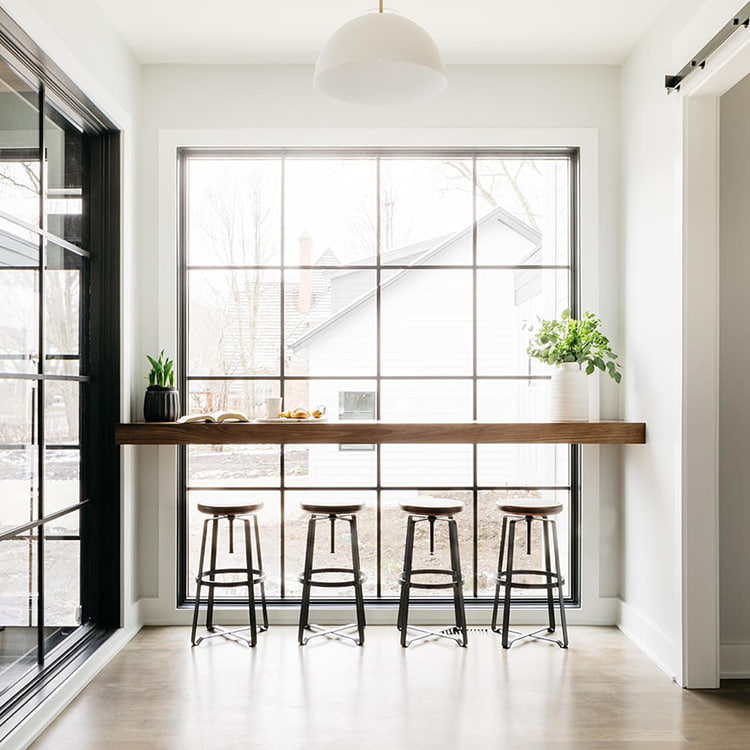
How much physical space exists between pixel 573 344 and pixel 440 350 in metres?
0.74

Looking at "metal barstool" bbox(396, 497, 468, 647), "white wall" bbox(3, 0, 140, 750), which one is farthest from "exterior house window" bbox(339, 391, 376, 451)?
"white wall" bbox(3, 0, 140, 750)

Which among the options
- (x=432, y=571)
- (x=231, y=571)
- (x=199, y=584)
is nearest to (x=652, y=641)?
(x=432, y=571)

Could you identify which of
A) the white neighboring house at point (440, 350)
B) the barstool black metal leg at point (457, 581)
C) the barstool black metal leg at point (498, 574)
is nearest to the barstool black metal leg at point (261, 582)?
the white neighboring house at point (440, 350)

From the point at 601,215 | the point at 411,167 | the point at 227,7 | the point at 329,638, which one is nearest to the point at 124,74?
the point at 227,7

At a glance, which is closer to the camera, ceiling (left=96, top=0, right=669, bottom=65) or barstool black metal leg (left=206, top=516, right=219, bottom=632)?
ceiling (left=96, top=0, right=669, bottom=65)

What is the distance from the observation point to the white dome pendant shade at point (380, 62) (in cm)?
247

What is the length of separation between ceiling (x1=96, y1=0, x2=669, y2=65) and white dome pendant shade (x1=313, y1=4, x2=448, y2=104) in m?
0.91

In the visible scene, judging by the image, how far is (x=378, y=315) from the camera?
4.29 metres

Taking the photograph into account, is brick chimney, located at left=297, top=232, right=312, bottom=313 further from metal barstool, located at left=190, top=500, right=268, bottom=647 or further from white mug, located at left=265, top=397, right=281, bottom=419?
metal barstool, located at left=190, top=500, right=268, bottom=647

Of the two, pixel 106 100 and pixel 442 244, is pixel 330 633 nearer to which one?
pixel 442 244

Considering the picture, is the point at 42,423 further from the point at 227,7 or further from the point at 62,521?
the point at 227,7

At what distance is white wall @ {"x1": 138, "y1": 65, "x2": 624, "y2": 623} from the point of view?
13.6ft

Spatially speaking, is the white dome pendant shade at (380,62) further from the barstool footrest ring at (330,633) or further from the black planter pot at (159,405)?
the barstool footrest ring at (330,633)

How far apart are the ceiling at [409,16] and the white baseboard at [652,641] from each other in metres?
2.83
